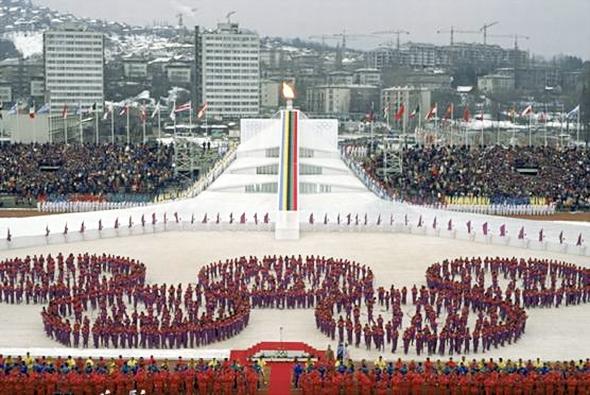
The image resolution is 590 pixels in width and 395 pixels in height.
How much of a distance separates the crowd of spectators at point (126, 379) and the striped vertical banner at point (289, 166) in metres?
19.7

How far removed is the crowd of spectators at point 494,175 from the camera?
5056cm

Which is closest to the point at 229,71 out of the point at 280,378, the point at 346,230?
the point at 346,230

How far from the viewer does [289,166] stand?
1636 inches

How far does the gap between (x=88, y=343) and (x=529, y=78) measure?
17274 cm

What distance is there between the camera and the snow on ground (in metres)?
24.2

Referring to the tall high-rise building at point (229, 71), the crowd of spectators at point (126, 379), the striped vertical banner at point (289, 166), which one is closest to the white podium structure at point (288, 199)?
the striped vertical banner at point (289, 166)

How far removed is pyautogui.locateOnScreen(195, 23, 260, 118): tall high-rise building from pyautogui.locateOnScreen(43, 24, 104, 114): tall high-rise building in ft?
48.6

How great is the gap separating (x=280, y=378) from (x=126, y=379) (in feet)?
11.8

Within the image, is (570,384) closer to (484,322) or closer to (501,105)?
(484,322)

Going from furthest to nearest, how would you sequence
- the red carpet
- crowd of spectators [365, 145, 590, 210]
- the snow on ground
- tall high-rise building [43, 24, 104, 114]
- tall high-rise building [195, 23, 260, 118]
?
1. tall high-rise building [195, 23, 260, 118]
2. tall high-rise building [43, 24, 104, 114]
3. crowd of spectators [365, 145, 590, 210]
4. the snow on ground
5. the red carpet

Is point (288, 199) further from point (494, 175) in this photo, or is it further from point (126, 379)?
point (494, 175)

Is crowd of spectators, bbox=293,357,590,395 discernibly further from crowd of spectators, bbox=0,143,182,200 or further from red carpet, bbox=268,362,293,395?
crowd of spectators, bbox=0,143,182,200

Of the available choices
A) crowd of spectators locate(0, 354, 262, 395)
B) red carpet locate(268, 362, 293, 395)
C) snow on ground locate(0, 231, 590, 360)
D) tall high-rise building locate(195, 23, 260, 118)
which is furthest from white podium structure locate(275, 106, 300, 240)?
tall high-rise building locate(195, 23, 260, 118)

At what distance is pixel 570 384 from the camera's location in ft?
63.3
